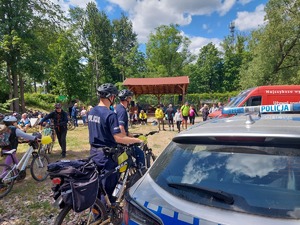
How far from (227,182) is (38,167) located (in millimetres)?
5335

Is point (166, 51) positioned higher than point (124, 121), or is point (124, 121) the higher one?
point (166, 51)

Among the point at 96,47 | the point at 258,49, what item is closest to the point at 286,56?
the point at 258,49

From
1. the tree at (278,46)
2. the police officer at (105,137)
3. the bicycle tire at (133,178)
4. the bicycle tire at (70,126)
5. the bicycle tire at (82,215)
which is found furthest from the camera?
the tree at (278,46)

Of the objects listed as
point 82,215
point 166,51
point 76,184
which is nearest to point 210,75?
point 166,51

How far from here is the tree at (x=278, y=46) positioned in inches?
841

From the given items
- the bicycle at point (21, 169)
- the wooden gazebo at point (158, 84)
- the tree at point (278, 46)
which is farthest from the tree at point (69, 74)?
the bicycle at point (21, 169)

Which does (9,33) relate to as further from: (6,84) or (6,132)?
(6,132)

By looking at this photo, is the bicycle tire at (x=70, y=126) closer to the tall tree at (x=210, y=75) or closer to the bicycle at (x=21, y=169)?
the bicycle at (x=21, y=169)

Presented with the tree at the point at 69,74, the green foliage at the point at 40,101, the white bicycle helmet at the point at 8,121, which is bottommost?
the white bicycle helmet at the point at 8,121

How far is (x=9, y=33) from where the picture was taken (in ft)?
60.1

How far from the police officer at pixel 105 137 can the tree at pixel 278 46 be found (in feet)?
74.4

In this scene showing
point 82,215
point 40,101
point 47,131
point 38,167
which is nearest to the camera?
point 82,215

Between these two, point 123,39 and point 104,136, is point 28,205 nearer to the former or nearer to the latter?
point 104,136

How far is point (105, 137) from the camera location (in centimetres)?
305
